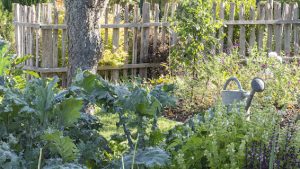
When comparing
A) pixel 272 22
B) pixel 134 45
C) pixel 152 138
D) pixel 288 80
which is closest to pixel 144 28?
pixel 134 45

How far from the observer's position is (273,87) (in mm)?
8156

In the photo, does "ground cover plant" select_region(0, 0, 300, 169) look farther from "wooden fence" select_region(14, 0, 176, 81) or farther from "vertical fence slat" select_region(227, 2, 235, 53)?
"vertical fence slat" select_region(227, 2, 235, 53)

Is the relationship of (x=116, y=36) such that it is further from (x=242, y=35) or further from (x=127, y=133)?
(x=127, y=133)

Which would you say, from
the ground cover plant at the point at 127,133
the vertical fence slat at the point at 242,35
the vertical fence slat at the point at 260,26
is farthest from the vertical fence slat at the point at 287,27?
the ground cover plant at the point at 127,133

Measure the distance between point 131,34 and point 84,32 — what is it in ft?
14.8

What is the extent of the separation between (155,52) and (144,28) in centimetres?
51

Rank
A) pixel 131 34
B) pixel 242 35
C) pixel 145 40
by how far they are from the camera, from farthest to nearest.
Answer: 1. pixel 242 35
2. pixel 131 34
3. pixel 145 40

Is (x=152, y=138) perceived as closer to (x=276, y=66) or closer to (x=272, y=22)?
(x=276, y=66)

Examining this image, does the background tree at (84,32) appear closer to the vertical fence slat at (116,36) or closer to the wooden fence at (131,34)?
the wooden fence at (131,34)

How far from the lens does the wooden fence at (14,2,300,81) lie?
10586 mm

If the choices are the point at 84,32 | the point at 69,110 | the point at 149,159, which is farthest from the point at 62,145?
the point at 84,32

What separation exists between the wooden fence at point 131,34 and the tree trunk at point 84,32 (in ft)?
11.0

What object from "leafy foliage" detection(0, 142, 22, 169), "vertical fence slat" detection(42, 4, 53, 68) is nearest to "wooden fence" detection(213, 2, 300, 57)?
"vertical fence slat" detection(42, 4, 53, 68)

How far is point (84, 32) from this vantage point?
7.03 metres
